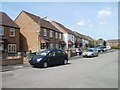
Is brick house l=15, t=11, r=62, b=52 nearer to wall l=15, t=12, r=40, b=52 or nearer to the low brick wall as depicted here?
wall l=15, t=12, r=40, b=52

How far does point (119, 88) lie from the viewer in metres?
9.70

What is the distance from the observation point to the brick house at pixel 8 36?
34531 millimetres

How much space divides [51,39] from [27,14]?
8.05 meters

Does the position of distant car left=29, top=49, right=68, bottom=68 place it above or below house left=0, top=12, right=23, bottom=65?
below

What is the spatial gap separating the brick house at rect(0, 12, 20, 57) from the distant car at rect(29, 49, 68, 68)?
45.2 ft

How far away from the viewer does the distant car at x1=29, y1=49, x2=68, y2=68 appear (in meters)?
19.7

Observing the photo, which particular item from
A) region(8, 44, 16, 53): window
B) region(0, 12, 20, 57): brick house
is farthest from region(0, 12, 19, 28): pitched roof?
region(8, 44, 16, 53): window

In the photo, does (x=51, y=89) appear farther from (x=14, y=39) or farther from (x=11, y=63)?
(x=14, y=39)

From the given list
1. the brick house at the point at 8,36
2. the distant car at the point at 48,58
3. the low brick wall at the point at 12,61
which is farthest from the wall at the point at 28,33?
the distant car at the point at 48,58

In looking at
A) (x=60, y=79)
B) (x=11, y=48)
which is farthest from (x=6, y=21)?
(x=60, y=79)

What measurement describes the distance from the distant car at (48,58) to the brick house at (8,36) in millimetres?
13775

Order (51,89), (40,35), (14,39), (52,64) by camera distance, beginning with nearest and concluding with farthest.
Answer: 1. (51,89)
2. (52,64)
3. (14,39)
4. (40,35)

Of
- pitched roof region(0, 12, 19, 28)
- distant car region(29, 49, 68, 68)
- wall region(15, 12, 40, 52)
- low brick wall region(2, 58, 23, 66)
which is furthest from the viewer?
wall region(15, 12, 40, 52)

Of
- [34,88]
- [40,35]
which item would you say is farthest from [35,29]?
[34,88]
